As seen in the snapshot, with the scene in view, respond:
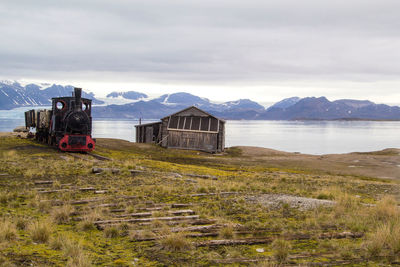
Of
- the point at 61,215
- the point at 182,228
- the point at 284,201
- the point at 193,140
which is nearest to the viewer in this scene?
the point at 182,228

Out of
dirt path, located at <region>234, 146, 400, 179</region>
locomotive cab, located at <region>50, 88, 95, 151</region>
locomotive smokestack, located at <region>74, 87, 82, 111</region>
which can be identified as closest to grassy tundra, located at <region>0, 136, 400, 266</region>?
locomotive cab, located at <region>50, 88, 95, 151</region>

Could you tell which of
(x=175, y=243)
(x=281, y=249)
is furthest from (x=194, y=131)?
(x=281, y=249)

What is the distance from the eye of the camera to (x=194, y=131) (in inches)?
1981

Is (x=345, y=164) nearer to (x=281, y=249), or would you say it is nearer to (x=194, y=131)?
(x=194, y=131)

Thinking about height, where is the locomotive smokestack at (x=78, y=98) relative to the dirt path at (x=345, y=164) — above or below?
above

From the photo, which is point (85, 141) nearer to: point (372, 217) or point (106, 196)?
point (106, 196)

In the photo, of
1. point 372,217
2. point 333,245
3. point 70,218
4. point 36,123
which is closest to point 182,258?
point 333,245

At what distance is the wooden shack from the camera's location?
164ft

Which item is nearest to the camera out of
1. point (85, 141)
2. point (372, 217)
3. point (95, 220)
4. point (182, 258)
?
point (182, 258)

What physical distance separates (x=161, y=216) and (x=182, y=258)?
3144 mm

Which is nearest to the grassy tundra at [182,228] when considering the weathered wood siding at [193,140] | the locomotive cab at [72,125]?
the locomotive cab at [72,125]

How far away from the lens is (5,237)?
7.02 meters

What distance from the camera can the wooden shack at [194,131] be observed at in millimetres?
49844

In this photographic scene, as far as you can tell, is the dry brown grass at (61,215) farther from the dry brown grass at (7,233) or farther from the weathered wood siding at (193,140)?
the weathered wood siding at (193,140)
